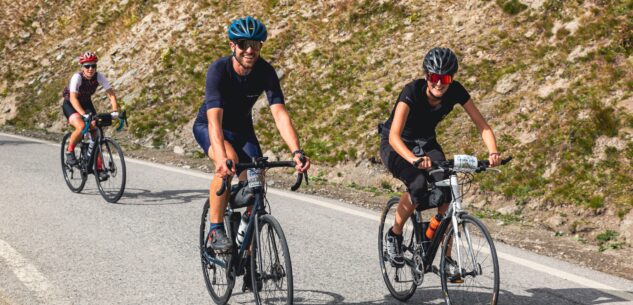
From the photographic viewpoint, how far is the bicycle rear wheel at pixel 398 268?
575 centimetres

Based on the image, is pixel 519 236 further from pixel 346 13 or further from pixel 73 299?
pixel 346 13

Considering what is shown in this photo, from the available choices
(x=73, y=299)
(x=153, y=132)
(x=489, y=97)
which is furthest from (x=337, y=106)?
(x=73, y=299)

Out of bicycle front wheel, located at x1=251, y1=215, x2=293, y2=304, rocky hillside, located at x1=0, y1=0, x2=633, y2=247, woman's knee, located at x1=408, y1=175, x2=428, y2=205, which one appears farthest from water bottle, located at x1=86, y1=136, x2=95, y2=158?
woman's knee, located at x1=408, y1=175, x2=428, y2=205

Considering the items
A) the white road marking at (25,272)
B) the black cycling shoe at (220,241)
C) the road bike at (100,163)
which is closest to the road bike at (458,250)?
the black cycling shoe at (220,241)

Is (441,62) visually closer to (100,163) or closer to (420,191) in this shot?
(420,191)

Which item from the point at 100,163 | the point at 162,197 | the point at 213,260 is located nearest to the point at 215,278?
the point at 213,260

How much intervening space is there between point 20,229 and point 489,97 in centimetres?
791

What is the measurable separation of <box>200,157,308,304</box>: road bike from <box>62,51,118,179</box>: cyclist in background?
562 centimetres

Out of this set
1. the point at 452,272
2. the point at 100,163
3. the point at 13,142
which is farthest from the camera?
the point at 13,142

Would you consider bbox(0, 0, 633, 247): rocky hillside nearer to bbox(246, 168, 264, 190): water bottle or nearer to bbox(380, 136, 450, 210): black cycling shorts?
bbox(380, 136, 450, 210): black cycling shorts

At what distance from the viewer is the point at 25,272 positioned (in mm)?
6441

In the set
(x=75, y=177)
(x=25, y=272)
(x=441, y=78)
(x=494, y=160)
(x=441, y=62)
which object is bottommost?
(x=25, y=272)

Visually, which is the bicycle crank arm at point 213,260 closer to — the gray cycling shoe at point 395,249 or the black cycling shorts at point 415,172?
the gray cycling shoe at point 395,249

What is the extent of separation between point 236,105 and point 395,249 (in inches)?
70.3
